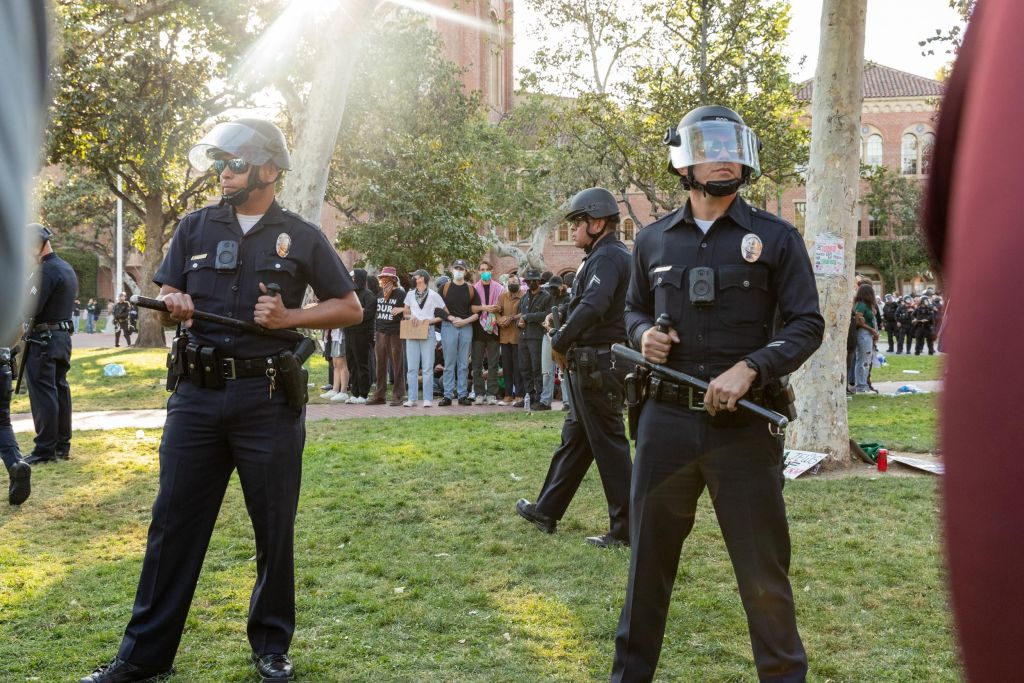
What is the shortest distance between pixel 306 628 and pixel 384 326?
36.4 feet

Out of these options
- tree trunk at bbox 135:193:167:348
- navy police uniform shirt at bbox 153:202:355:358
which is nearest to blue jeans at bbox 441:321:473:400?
navy police uniform shirt at bbox 153:202:355:358

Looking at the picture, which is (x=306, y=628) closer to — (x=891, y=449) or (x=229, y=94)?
(x=891, y=449)

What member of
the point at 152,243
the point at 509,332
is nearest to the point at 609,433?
the point at 509,332

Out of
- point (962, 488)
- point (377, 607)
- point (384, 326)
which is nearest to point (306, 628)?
point (377, 607)

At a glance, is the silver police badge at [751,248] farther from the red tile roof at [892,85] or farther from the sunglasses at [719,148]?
the red tile roof at [892,85]

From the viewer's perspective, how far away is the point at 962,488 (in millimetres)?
934

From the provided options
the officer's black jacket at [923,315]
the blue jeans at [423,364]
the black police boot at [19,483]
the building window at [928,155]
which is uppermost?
the building window at [928,155]

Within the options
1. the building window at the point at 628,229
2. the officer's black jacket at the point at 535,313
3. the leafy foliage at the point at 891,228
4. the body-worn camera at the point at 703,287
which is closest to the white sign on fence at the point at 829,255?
the body-worn camera at the point at 703,287

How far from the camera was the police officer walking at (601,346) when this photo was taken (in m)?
6.50

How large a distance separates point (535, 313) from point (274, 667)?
1127 cm

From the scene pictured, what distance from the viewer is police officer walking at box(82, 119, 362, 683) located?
413cm

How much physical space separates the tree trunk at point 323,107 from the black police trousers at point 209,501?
9.50 metres

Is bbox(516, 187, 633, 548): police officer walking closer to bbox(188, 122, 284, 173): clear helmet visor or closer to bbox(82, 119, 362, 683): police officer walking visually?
bbox(82, 119, 362, 683): police officer walking

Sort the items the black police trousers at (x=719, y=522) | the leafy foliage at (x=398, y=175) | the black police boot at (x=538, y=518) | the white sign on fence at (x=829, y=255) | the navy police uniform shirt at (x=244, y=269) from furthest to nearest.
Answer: the leafy foliage at (x=398, y=175) < the white sign on fence at (x=829, y=255) < the black police boot at (x=538, y=518) < the navy police uniform shirt at (x=244, y=269) < the black police trousers at (x=719, y=522)
